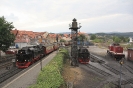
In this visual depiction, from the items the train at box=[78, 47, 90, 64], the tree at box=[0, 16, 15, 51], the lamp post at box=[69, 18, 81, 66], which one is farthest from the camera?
the tree at box=[0, 16, 15, 51]

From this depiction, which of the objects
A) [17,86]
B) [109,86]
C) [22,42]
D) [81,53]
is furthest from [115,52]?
[22,42]

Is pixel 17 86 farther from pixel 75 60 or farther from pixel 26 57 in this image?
pixel 75 60

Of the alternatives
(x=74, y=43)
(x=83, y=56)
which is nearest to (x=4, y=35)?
(x=74, y=43)

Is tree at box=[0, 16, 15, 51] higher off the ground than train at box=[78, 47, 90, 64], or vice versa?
tree at box=[0, 16, 15, 51]

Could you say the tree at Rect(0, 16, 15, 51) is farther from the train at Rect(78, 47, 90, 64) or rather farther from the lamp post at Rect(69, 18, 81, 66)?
the train at Rect(78, 47, 90, 64)

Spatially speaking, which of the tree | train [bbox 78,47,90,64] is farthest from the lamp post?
the tree

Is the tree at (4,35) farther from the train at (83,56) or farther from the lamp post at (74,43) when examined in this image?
the train at (83,56)

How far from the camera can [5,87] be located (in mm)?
17188

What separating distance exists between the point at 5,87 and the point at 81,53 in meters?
22.7

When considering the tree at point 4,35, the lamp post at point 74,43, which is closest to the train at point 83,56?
the lamp post at point 74,43

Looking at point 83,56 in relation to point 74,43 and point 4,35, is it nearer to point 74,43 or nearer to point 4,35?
point 74,43

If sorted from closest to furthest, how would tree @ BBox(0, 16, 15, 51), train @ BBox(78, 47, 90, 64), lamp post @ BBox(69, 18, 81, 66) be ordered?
lamp post @ BBox(69, 18, 81, 66)
train @ BBox(78, 47, 90, 64)
tree @ BBox(0, 16, 15, 51)

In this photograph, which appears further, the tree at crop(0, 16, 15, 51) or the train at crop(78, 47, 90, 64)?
the tree at crop(0, 16, 15, 51)

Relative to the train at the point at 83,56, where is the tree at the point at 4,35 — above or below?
above
